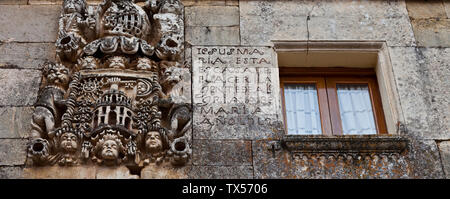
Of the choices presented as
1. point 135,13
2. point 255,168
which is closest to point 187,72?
point 135,13

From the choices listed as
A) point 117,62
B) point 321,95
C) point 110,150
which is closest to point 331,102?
point 321,95

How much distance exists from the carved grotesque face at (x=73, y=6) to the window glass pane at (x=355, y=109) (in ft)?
10.1

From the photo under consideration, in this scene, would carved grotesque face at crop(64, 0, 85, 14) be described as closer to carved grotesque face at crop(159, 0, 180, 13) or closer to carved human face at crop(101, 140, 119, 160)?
carved grotesque face at crop(159, 0, 180, 13)

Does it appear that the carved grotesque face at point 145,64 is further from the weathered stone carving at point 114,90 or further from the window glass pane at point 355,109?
the window glass pane at point 355,109

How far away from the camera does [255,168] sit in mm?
6602

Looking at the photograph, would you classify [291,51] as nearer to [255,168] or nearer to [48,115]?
[255,168]

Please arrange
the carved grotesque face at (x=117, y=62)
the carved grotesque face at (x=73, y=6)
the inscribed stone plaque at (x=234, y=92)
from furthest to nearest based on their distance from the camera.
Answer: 1. the carved grotesque face at (x=73, y=6)
2. the carved grotesque face at (x=117, y=62)
3. the inscribed stone plaque at (x=234, y=92)

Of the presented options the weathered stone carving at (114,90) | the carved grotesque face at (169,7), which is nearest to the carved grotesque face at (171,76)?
the weathered stone carving at (114,90)

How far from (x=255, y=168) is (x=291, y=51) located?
1.71m

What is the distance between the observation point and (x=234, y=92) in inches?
284

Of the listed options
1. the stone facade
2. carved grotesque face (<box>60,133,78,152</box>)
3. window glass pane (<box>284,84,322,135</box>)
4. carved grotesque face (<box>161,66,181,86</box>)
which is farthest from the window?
carved grotesque face (<box>60,133,78,152</box>)

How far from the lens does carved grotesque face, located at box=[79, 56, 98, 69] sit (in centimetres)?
721

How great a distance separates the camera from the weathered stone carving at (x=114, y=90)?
6.56 metres
